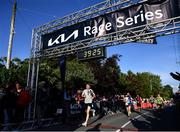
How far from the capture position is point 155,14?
35.8ft

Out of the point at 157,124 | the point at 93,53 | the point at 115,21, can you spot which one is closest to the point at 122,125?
the point at 157,124

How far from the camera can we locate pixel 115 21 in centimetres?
1220

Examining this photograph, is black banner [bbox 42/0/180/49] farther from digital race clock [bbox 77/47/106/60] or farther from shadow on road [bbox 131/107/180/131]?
shadow on road [bbox 131/107/180/131]

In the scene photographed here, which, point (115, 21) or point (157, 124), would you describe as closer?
point (157, 124)

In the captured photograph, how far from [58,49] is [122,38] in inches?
166

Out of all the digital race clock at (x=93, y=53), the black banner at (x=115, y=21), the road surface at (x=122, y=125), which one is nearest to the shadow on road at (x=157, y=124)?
the road surface at (x=122, y=125)

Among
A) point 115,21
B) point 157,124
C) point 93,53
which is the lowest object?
point 157,124

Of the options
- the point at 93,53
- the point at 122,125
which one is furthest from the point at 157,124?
the point at 93,53

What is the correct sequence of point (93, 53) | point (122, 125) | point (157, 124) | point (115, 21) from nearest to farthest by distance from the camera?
point (122, 125) → point (157, 124) → point (115, 21) → point (93, 53)

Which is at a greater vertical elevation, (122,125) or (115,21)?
(115,21)

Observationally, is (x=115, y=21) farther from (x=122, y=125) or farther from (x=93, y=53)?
(x=122, y=125)

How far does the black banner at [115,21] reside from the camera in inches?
422

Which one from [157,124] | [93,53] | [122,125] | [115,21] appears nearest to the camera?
[122,125]

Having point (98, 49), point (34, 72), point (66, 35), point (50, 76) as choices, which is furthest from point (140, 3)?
point (50, 76)
